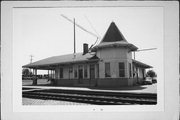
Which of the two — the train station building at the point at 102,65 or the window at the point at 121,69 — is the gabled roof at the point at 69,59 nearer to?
the train station building at the point at 102,65

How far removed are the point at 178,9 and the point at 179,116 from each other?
3.47 meters

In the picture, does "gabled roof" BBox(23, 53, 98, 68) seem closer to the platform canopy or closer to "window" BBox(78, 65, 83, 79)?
the platform canopy

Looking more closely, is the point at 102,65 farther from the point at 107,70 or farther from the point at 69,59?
the point at 69,59

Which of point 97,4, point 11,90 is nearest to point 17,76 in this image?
point 11,90

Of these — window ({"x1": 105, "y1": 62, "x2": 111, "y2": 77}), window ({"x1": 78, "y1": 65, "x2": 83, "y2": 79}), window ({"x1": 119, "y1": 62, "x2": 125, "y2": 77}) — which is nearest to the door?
window ({"x1": 78, "y1": 65, "x2": 83, "y2": 79})

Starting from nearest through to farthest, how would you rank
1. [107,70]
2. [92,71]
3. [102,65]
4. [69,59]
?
1. [107,70]
2. [102,65]
3. [92,71]
4. [69,59]

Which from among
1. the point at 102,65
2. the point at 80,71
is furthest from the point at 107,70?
the point at 80,71

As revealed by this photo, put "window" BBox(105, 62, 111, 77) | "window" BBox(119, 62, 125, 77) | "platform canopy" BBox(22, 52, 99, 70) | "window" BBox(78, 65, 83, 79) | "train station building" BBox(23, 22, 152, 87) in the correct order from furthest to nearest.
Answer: "window" BBox(78, 65, 83, 79) → "platform canopy" BBox(22, 52, 99, 70) → "window" BBox(105, 62, 111, 77) → "window" BBox(119, 62, 125, 77) → "train station building" BBox(23, 22, 152, 87)

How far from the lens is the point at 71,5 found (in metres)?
6.61

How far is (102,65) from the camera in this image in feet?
39.2

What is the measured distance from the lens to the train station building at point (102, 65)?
10961 mm

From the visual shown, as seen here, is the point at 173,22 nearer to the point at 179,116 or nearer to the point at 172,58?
the point at 172,58

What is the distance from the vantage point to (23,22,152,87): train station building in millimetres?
10961

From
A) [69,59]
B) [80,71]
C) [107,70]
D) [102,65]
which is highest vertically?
[69,59]
